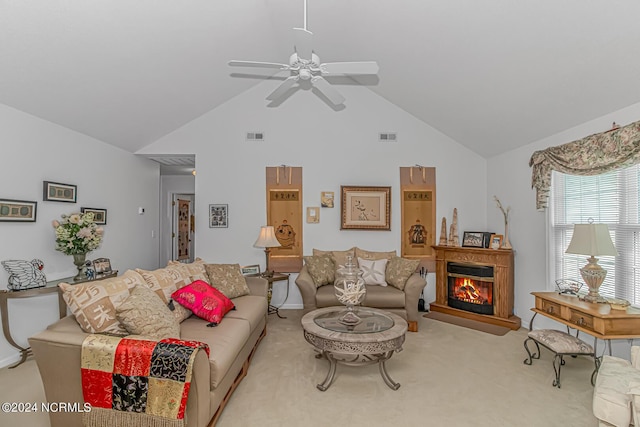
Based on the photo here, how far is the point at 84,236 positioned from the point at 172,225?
A: 454cm

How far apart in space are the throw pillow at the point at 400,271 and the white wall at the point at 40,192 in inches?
166

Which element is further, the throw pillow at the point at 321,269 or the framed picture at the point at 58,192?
the throw pillow at the point at 321,269

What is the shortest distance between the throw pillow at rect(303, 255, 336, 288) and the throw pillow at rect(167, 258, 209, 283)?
4.99 ft

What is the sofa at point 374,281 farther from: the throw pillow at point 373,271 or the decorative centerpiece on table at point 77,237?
the decorative centerpiece on table at point 77,237

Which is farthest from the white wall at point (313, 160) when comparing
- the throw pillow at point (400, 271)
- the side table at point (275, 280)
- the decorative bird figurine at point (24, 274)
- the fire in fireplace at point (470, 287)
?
the decorative bird figurine at point (24, 274)

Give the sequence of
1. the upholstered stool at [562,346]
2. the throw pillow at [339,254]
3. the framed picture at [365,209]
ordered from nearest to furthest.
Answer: the upholstered stool at [562,346]
the throw pillow at [339,254]
the framed picture at [365,209]

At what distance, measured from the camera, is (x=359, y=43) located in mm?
4070

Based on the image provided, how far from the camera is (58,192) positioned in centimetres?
384

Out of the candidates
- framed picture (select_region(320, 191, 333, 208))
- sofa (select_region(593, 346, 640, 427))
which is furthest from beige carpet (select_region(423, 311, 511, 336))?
framed picture (select_region(320, 191, 333, 208))

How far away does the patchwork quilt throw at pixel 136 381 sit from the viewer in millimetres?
1838

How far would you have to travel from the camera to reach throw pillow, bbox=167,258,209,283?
3.43 m

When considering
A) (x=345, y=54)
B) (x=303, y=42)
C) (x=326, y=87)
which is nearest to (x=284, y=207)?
(x=345, y=54)

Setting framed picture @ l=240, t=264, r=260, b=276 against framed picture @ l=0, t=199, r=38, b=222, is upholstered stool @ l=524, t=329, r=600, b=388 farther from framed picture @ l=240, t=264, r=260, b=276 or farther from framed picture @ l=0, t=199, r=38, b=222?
framed picture @ l=0, t=199, r=38, b=222

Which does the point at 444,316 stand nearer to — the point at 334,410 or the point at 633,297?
the point at 633,297
